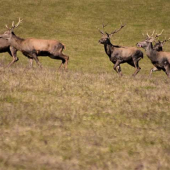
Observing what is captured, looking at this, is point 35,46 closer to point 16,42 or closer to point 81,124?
point 16,42

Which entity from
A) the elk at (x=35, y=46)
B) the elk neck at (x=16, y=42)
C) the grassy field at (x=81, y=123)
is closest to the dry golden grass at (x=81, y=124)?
the grassy field at (x=81, y=123)

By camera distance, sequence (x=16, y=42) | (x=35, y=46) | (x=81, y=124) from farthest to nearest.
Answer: (x=16, y=42)
(x=35, y=46)
(x=81, y=124)

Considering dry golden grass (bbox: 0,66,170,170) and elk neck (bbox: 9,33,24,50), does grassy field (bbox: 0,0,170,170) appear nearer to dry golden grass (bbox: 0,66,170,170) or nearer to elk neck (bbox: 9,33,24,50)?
dry golden grass (bbox: 0,66,170,170)


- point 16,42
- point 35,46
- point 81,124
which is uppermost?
point 16,42

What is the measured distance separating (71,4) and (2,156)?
37.2 metres

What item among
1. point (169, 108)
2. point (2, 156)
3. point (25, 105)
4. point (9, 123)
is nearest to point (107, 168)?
point (2, 156)

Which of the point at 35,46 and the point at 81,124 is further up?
the point at 35,46

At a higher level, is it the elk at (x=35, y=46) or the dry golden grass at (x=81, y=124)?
the elk at (x=35, y=46)

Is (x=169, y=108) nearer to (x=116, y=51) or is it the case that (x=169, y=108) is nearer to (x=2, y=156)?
(x=2, y=156)

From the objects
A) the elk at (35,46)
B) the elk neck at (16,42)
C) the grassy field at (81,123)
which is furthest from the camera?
the elk neck at (16,42)

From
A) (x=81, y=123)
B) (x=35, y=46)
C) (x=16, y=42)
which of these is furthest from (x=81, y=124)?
(x=16, y=42)

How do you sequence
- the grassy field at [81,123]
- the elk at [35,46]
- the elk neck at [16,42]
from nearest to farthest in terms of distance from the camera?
the grassy field at [81,123], the elk at [35,46], the elk neck at [16,42]

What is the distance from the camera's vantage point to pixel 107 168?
621 cm

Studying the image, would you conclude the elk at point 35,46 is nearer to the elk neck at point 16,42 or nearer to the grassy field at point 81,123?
the elk neck at point 16,42
